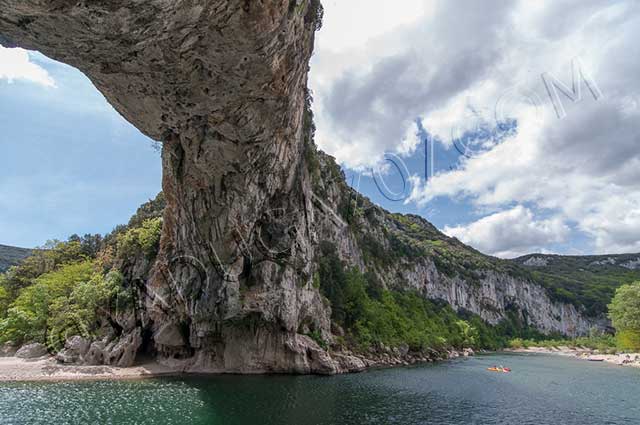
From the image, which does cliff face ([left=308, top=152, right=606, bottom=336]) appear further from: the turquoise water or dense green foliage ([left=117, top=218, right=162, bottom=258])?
the turquoise water

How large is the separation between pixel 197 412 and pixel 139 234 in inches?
1190

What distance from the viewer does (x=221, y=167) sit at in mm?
30781

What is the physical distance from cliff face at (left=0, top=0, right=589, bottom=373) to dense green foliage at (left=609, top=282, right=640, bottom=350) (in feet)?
157

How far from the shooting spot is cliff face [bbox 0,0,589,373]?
1226cm

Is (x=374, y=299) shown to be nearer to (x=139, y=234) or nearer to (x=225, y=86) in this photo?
(x=139, y=234)

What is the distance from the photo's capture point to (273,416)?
66.7 feet

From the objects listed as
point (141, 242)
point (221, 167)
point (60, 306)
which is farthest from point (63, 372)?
point (221, 167)

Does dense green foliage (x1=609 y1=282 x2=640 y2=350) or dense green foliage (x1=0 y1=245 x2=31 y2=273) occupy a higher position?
dense green foliage (x1=0 y1=245 x2=31 y2=273)

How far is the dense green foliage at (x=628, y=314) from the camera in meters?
60.7

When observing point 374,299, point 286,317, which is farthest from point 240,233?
point 374,299

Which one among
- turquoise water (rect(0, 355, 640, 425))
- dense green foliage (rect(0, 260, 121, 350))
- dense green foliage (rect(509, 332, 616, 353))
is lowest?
dense green foliage (rect(509, 332, 616, 353))

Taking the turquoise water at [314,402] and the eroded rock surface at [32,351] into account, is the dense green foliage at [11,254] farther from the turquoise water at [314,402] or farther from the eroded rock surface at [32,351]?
the turquoise water at [314,402]

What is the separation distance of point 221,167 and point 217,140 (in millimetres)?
4126

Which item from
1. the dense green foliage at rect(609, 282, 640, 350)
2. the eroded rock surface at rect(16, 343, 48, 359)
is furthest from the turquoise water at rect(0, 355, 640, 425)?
the dense green foliage at rect(609, 282, 640, 350)
